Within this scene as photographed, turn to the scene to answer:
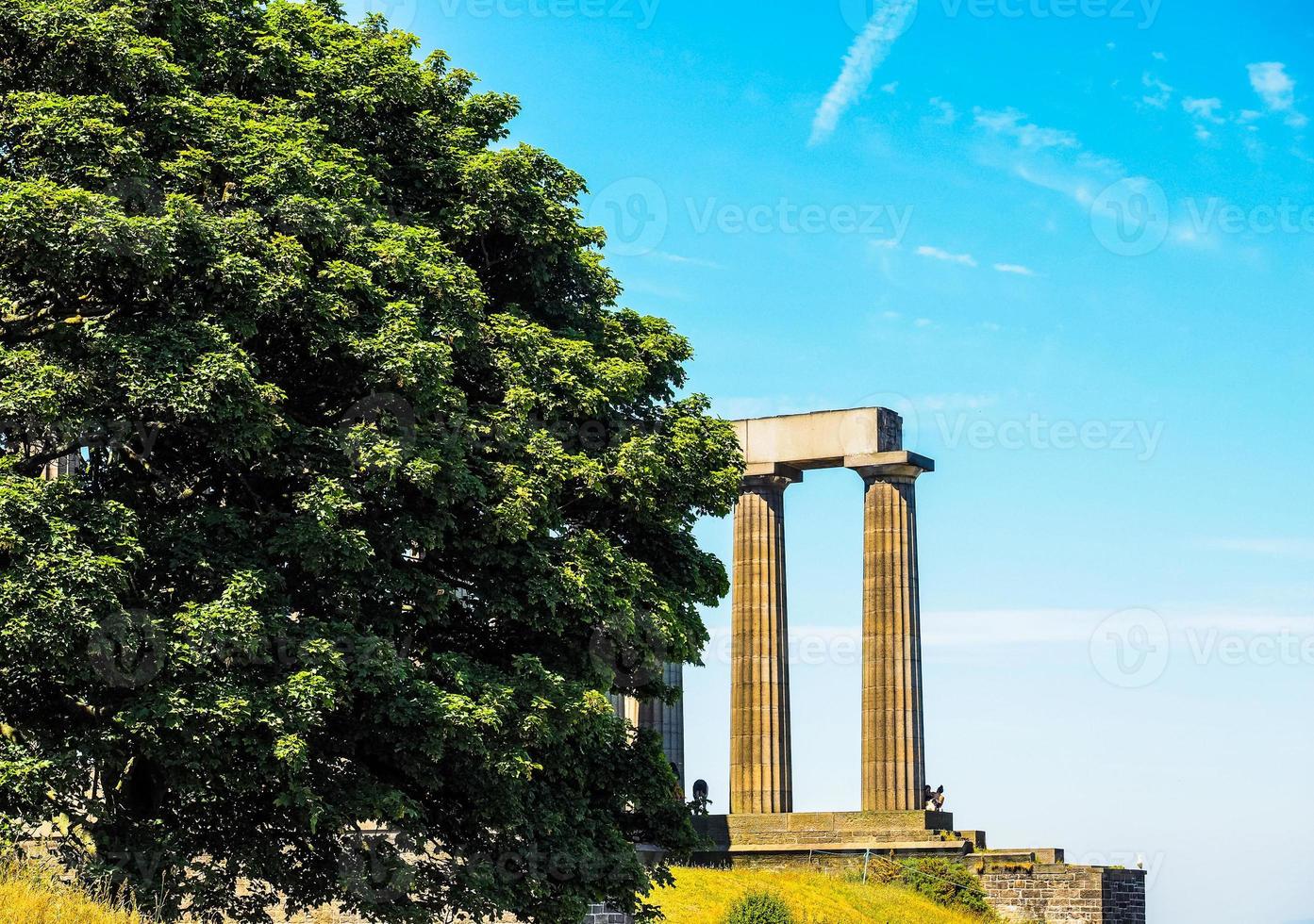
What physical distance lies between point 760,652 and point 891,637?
13.3 ft

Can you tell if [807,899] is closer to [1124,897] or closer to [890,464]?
[1124,897]

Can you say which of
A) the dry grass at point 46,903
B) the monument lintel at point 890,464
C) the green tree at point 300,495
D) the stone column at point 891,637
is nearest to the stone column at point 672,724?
the stone column at point 891,637

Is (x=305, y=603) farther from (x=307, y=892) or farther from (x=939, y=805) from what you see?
A: (x=939, y=805)

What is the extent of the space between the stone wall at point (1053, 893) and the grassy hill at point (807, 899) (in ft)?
4.82

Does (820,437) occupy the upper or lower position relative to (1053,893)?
upper

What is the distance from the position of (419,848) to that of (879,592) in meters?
29.0

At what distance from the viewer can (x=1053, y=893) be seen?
4862 centimetres

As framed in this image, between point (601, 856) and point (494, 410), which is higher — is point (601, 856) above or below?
below

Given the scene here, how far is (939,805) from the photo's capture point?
52.6m

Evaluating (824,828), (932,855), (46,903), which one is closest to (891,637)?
(824,828)

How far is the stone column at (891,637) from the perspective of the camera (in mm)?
50844

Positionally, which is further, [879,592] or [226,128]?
[879,592]

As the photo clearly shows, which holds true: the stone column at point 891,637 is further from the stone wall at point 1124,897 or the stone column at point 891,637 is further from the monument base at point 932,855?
the stone wall at point 1124,897

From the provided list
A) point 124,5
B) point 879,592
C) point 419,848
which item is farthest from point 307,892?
point 879,592
